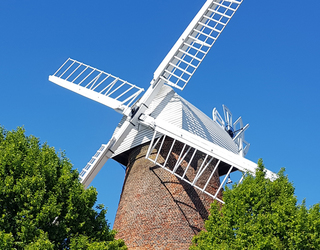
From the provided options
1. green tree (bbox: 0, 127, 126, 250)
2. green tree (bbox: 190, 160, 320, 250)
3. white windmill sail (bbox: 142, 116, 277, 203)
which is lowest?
green tree (bbox: 0, 127, 126, 250)

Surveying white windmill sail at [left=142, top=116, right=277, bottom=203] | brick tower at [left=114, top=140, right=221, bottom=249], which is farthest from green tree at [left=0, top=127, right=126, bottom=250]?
white windmill sail at [left=142, top=116, right=277, bottom=203]

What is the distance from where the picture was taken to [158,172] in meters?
18.4

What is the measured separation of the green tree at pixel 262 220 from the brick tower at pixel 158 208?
2.52 metres

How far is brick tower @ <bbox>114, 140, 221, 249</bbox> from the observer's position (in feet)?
54.5

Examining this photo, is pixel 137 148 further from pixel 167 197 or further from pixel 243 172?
pixel 243 172

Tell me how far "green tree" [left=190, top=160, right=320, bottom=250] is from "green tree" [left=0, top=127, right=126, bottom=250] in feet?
11.2

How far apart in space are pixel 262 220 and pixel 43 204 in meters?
6.40

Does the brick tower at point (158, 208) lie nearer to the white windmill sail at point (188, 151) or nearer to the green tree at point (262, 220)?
the white windmill sail at point (188, 151)

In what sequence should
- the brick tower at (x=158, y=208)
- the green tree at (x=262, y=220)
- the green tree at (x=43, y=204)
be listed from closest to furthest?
the green tree at (x=43, y=204)
the green tree at (x=262, y=220)
the brick tower at (x=158, y=208)

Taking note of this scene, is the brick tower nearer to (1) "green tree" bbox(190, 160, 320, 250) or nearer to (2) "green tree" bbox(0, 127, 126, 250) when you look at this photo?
(1) "green tree" bbox(190, 160, 320, 250)

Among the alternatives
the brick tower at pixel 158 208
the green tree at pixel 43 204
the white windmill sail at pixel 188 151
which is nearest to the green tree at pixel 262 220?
the white windmill sail at pixel 188 151

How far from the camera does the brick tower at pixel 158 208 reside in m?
16.6

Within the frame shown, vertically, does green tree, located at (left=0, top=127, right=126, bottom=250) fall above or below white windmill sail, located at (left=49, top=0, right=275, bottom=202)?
below

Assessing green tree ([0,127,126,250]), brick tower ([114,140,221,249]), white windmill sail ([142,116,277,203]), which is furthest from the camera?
brick tower ([114,140,221,249])
